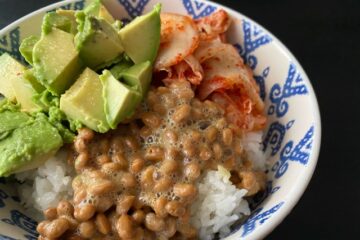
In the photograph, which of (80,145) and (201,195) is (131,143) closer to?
(80,145)

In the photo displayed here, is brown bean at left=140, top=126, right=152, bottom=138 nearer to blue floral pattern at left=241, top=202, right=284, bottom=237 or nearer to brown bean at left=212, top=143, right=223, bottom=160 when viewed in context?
brown bean at left=212, top=143, right=223, bottom=160

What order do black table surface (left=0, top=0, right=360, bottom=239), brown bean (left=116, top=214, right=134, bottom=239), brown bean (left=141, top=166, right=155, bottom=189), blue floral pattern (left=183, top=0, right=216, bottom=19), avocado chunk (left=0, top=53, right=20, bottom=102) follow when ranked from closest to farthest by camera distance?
brown bean (left=116, top=214, right=134, bottom=239)
brown bean (left=141, top=166, right=155, bottom=189)
avocado chunk (left=0, top=53, right=20, bottom=102)
black table surface (left=0, top=0, right=360, bottom=239)
blue floral pattern (left=183, top=0, right=216, bottom=19)

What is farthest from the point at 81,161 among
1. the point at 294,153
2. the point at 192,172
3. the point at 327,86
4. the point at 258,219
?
the point at 327,86

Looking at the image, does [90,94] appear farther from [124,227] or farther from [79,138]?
[124,227]

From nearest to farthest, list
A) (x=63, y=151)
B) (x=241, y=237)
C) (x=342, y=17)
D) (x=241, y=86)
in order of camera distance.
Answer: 1. (x=241, y=237)
2. (x=63, y=151)
3. (x=241, y=86)
4. (x=342, y=17)

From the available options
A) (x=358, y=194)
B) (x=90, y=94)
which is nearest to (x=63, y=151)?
(x=90, y=94)

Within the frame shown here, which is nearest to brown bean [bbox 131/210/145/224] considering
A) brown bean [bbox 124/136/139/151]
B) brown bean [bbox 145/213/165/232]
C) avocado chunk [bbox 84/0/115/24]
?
brown bean [bbox 145/213/165/232]
